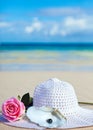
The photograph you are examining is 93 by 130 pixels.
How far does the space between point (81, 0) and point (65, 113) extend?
16527 mm

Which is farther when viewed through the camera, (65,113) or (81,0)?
(81,0)

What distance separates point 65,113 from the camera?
1.45m

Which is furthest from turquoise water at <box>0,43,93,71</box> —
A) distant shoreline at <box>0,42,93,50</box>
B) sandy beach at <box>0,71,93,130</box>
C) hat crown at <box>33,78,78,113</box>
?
hat crown at <box>33,78,78,113</box>

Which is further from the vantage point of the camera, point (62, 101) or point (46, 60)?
point (46, 60)

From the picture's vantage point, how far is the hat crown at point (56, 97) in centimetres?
145

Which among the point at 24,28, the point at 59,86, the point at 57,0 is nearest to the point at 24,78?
the point at 59,86

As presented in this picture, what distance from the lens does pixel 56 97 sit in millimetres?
1457

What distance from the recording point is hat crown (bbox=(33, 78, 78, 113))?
4.76 feet

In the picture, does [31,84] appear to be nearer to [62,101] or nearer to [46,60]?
[62,101]

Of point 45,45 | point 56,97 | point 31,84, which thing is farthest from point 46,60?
point 56,97

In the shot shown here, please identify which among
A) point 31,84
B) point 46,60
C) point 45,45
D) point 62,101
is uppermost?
point 45,45

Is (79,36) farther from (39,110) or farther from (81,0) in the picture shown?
(39,110)

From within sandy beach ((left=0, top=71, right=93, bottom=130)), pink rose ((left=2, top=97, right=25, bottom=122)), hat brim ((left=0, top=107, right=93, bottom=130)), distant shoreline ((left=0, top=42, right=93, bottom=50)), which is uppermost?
distant shoreline ((left=0, top=42, right=93, bottom=50))

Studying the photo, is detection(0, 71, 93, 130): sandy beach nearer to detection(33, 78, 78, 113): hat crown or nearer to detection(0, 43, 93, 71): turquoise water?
detection(0, 43, 93, 71): turquoise water
